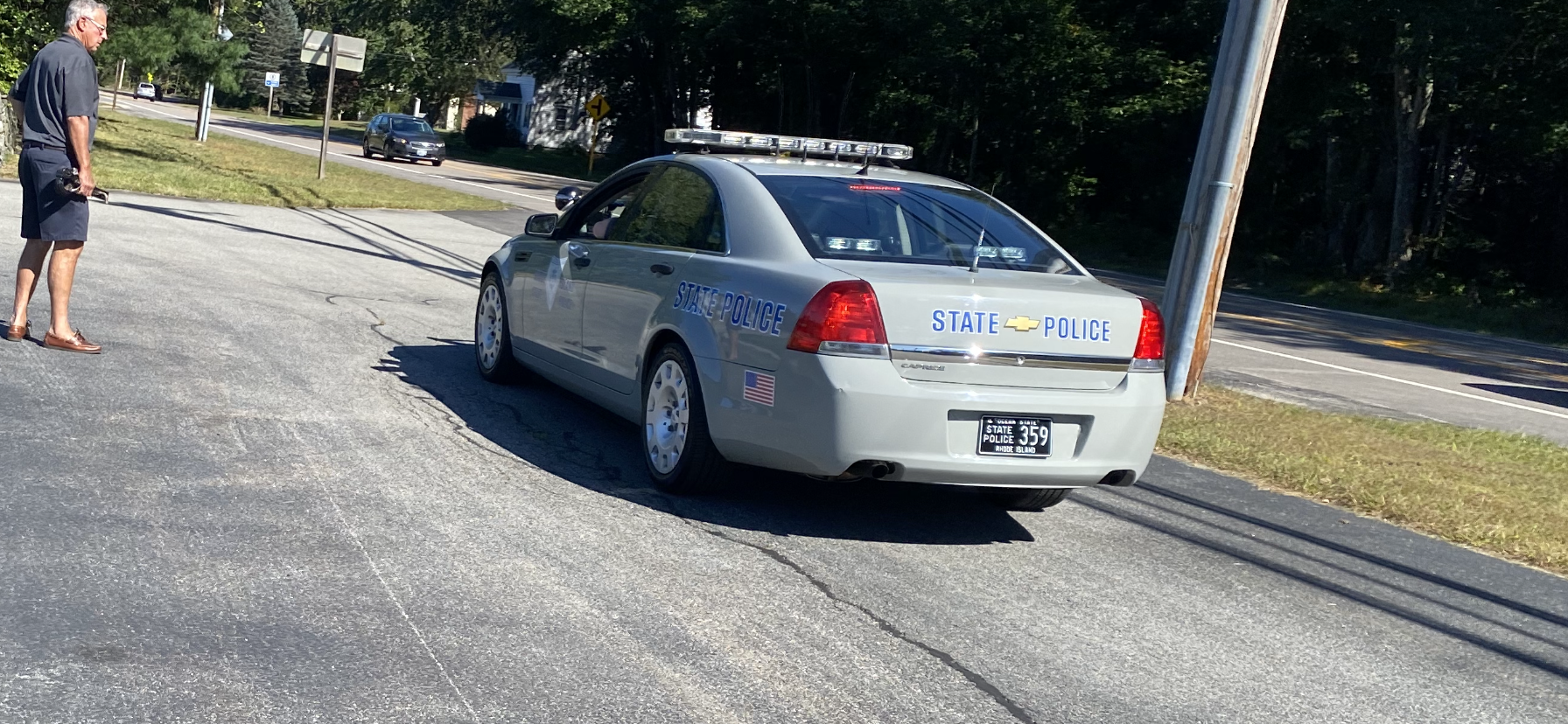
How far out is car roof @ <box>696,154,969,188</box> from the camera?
719 cm

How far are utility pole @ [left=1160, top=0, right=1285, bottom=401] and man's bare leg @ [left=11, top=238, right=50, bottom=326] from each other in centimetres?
705

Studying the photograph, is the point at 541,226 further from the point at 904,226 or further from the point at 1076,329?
the point at 1076,329

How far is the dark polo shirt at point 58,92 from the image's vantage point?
7922mm

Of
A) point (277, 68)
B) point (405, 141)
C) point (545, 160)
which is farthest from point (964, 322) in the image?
point (277, 68)

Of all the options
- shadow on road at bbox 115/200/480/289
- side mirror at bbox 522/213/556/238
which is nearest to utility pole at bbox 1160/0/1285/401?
side mirror at bbox 522/213/556/238

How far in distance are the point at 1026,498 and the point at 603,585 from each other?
2.51m

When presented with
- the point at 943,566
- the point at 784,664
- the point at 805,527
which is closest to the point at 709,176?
the point at 805,527

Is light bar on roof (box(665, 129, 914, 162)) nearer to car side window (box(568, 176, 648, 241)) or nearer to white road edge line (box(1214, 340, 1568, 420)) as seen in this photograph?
car side window (box(568, 176, 648, 241))

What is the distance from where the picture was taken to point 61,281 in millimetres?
8195

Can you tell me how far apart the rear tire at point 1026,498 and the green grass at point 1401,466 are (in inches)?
71.0

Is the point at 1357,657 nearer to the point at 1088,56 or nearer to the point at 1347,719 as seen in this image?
the point at 1347,719

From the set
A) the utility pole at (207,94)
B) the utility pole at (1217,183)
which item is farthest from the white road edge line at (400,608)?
the utility pole at (207,94)

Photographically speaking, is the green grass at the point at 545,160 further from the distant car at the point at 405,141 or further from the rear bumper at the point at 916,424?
the rear bumper at the point at 916,424

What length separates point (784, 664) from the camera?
15.1 ft
